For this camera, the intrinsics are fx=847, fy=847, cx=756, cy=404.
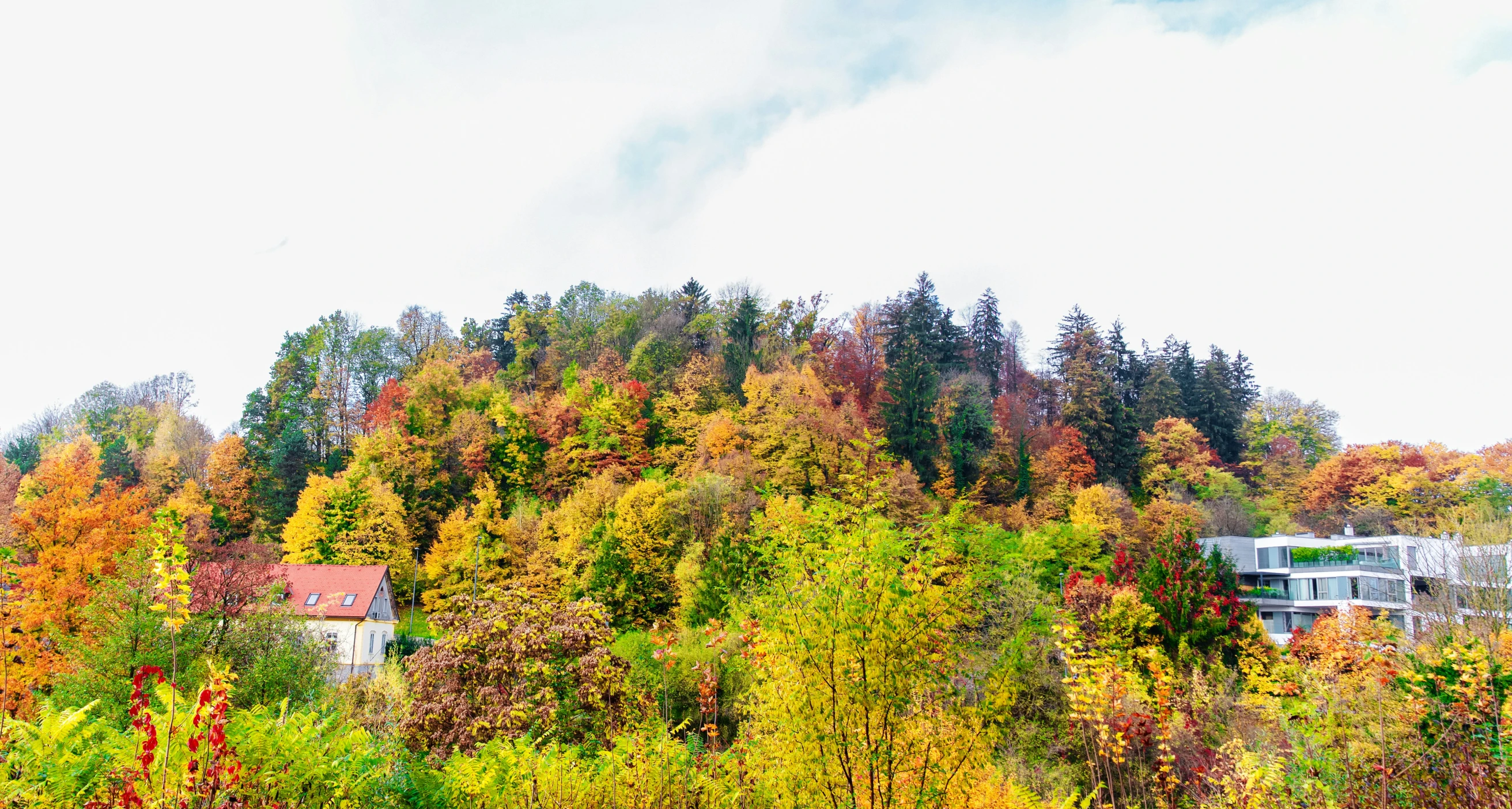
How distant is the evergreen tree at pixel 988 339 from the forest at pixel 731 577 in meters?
0.78

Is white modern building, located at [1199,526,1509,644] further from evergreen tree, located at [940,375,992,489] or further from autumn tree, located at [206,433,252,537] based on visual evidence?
autumn tree, located at [206,433,252,537]

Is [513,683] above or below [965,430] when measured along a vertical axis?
below

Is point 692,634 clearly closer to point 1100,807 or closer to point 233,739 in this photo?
point 1100,807

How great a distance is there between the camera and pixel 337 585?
33531mm

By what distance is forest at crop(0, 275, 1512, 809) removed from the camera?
19.5 ft

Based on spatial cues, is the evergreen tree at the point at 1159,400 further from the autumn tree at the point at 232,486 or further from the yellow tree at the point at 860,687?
the autumn tree at the point at 232,486

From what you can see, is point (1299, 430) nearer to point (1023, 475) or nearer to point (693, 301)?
point (1023, 475)

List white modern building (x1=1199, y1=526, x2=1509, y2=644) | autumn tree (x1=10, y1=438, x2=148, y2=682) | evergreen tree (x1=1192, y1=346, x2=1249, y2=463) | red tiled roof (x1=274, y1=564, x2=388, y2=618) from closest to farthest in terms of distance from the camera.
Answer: autumn tree (x1=10, y1=438, x2=148, y2=682), red tiled roof (x1=274, y1=564, x2=388, y2=618), white modern building (x1=1199, y1=526, x2=1509, y2=644), evergreen tree (x1=1192, y1=346, x2=1249, y2=463)

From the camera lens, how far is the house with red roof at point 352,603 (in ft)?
105

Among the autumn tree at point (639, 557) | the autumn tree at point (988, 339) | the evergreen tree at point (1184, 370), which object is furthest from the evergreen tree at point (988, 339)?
the autumn tree at point (639, 557)

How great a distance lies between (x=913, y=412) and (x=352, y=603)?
1044 inches

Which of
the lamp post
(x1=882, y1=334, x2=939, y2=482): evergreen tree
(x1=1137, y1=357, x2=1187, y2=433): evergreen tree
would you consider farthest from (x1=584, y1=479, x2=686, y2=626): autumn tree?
(x1=1137, y1=357, x2=1187, y2=433): evergreen tree

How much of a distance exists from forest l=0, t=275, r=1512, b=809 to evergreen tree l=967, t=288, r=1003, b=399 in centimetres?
78

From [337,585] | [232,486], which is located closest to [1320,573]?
[337,585]
